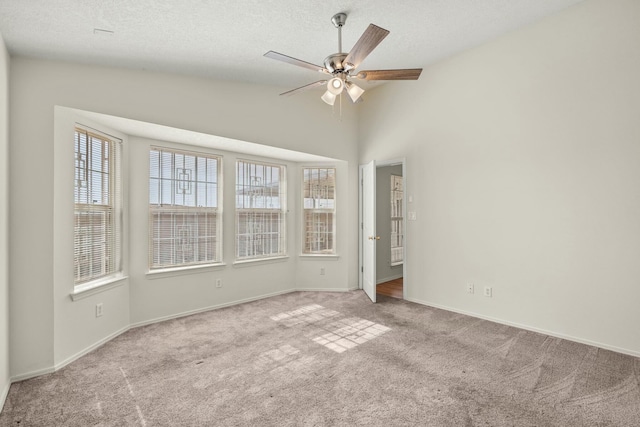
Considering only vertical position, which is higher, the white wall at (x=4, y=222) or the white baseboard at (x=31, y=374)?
the white wall at (x=4, y=222)

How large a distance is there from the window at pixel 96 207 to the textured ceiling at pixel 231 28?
0.82 meters

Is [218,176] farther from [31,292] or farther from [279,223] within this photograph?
[31,292]

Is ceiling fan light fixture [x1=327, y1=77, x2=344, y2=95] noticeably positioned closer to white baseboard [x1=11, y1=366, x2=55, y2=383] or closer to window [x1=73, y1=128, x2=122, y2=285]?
window [x1=73, y1=128, x2=122, y2=285]

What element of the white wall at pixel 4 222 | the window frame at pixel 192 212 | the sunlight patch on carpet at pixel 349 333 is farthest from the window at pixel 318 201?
the white wall at pixel 4 222

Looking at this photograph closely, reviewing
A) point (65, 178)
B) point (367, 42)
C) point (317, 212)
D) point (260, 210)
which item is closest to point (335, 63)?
point (367, 42)

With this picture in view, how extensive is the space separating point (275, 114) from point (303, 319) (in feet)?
8.73

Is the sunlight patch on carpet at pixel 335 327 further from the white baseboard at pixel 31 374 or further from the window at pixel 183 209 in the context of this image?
the white baseboard at pixel 31 374

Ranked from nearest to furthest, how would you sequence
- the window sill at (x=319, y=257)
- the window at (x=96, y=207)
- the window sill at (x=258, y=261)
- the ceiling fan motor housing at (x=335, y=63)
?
the ceiling fan motor housing at (x=335, y=63)
the window at (x=96, y=207)
the window sill at (x=258, y=261)
the window sill at (x=319, y=257)

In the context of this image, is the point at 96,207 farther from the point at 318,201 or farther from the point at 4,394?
the point at 318,201

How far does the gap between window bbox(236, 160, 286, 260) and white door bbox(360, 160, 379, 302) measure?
1289mm

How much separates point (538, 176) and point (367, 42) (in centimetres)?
240

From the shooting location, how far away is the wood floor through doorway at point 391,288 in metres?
4.82

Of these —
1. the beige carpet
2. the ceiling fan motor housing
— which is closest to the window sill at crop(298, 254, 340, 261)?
the beige carpet

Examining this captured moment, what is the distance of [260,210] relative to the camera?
4.73 meters
